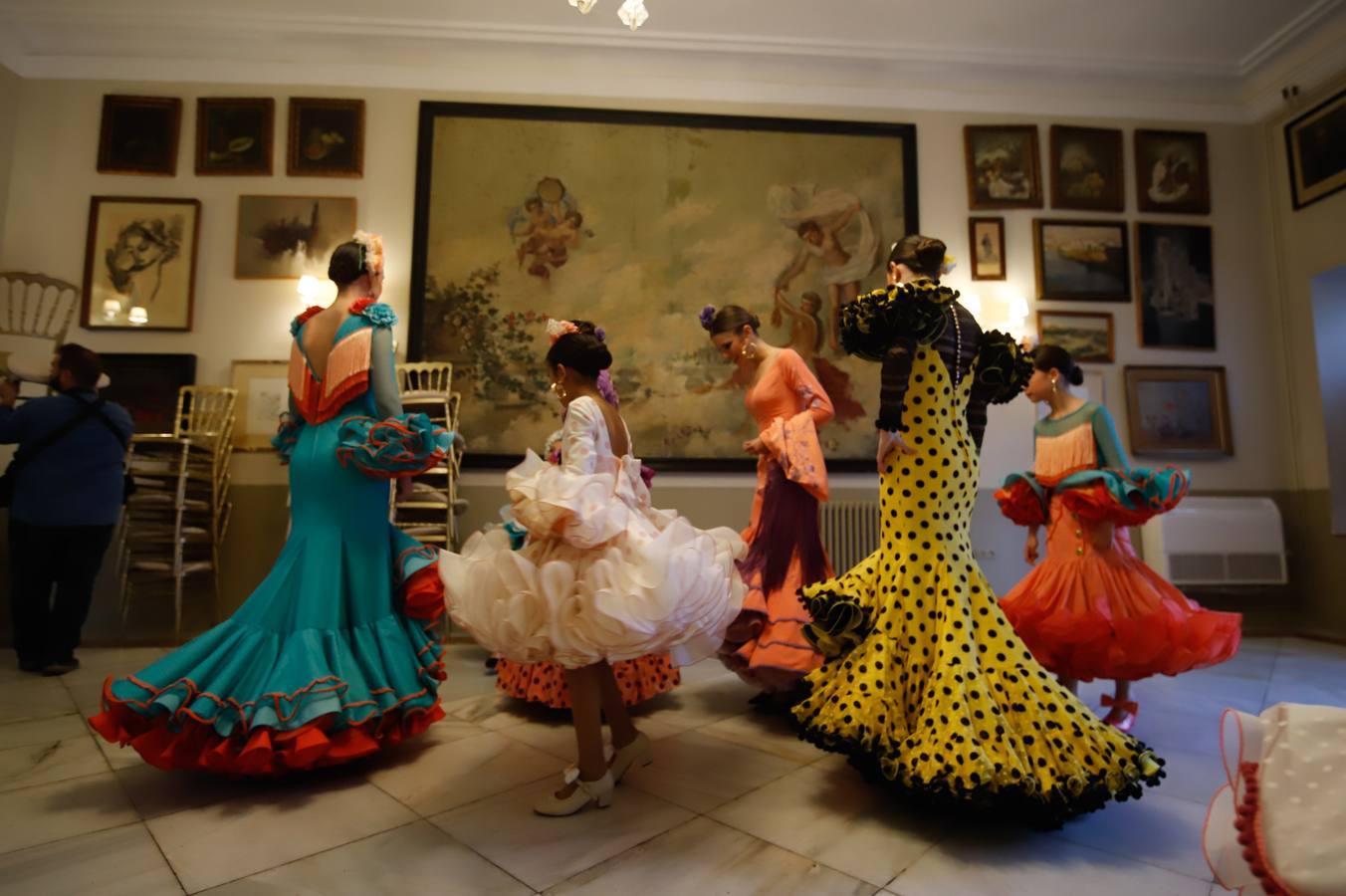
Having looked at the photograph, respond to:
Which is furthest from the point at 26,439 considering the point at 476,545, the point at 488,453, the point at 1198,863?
the point at 1198,863

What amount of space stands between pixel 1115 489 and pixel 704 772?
6.53 ft

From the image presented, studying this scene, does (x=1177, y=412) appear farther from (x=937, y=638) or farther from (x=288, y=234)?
(x=288, y=234)

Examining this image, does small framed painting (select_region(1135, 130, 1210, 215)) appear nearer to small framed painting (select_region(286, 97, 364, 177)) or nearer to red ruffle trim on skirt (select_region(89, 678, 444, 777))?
small framed painting (select_region(286, 97, 364, 177))

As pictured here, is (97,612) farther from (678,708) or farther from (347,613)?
(678,708)

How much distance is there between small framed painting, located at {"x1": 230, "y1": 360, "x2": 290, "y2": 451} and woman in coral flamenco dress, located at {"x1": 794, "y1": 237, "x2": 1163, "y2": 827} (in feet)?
15.1

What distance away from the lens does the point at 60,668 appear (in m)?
3.64

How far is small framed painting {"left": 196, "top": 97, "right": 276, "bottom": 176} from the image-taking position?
17.1 feet

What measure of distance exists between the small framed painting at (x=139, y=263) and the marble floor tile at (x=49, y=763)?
3.59 m

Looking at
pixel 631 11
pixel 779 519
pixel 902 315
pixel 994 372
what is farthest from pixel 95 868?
pixel 631 11

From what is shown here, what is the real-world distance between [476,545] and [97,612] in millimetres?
4454

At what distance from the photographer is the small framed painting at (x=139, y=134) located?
5156mm

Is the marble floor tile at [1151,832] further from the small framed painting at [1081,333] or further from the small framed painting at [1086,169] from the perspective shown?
the small framed painting at [1086,169]

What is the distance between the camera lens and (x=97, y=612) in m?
4.70

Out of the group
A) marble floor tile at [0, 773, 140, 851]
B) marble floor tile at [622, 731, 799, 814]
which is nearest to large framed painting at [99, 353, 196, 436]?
marble floor tile at [0, 773, 140, 851]
